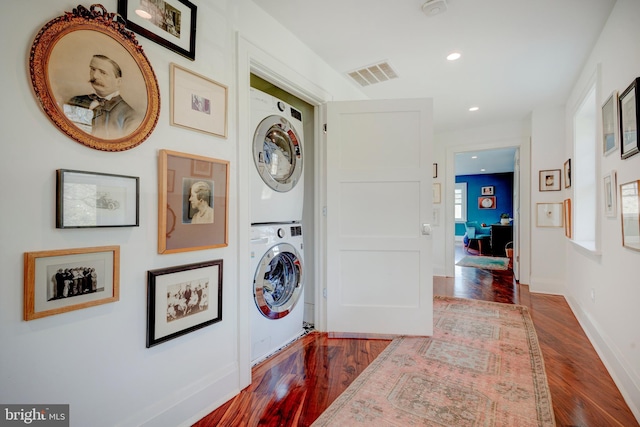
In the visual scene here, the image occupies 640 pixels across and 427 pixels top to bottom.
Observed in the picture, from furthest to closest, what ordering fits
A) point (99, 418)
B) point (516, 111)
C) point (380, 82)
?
point (516, 111), point (380, 82), point (99, 418)

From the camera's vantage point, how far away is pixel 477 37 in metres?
2.35

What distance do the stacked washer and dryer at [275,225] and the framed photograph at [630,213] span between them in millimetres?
2120

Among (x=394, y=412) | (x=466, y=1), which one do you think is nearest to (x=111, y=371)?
(x=394, y=412)

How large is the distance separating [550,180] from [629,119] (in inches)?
109

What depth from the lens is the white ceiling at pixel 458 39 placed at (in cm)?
202

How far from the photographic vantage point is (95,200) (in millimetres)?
1180

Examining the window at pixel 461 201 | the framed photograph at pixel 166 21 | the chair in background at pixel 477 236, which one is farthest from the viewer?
the window at pixel 461 201

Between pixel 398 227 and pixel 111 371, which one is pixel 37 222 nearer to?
pixel 111 371

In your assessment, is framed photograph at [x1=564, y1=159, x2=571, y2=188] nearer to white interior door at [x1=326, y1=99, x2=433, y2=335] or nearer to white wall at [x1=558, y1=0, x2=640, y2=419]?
white wall at [x1=558, y1=0, x2=640, y2=419]

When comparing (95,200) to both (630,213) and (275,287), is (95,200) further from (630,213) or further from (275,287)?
(630,213)

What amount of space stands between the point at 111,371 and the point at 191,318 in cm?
38

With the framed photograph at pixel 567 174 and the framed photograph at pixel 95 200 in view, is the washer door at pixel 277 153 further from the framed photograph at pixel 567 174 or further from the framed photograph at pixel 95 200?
the framed photograph at pixel 567 174

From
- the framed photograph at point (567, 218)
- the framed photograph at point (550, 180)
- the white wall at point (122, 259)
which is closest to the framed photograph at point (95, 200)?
the white wall at point (122, 259)

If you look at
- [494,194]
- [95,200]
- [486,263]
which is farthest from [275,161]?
[494,194]
